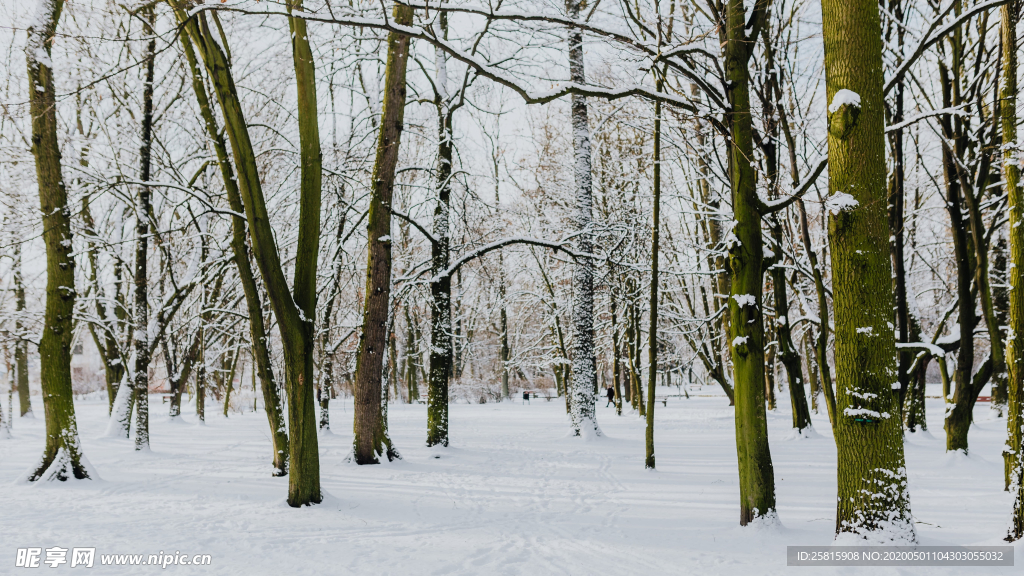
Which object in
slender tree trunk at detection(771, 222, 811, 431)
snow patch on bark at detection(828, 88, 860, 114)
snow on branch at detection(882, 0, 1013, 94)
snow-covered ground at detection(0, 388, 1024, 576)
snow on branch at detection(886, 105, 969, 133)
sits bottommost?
snow-covered ground at detection(0, 388, 1024, 576)

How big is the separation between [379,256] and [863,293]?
22.4ft

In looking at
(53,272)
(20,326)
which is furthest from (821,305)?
(20,326)

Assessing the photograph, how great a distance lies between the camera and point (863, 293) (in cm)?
397

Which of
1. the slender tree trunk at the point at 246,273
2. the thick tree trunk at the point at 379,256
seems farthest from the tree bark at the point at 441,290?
the slender tree trunk at the point at 246,273

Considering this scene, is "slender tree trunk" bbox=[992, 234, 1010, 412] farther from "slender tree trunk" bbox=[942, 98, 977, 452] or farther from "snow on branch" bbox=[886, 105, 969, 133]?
"snow on branch" bbox=[886, 105, 969, 133]

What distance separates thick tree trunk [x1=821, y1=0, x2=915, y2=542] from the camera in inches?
154

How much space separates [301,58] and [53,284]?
5.04 m

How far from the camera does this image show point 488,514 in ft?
20.2

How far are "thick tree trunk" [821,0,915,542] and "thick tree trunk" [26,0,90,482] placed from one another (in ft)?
29.9

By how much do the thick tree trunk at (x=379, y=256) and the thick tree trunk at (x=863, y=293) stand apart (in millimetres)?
6446

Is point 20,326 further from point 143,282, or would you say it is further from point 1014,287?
point 1014,287

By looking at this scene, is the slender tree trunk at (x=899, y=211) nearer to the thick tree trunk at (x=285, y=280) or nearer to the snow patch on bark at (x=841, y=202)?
the snow patch on bark at (x=841, y=202)

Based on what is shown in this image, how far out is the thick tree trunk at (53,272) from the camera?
7855 millimetres

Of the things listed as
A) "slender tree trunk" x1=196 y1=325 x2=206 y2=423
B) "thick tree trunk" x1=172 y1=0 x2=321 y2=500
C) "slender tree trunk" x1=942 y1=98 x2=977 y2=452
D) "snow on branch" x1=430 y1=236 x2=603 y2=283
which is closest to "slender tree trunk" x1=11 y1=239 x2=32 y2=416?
"slender tree trunk" x1=196 y1=325 x2=206 y2=423
